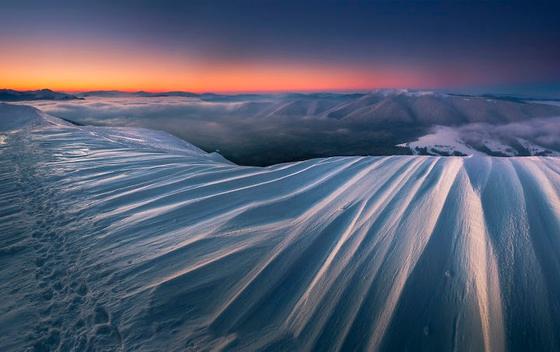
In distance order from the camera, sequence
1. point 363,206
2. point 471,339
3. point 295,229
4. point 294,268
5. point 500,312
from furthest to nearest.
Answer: point 363,206 < point 295,229 < point 294,268 < point 500,312 < point 471,339

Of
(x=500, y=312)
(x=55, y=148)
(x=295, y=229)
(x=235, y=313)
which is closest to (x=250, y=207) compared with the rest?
(x=295, y=229)

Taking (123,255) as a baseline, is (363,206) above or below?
above

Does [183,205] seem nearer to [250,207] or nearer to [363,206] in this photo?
[250,207]

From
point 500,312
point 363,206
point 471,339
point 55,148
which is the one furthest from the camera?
point 55,148

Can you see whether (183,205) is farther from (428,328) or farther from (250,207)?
(428,328)

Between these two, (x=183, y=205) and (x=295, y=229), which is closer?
(x=295, y=229)

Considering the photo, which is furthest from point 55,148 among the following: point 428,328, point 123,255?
point 428,328
